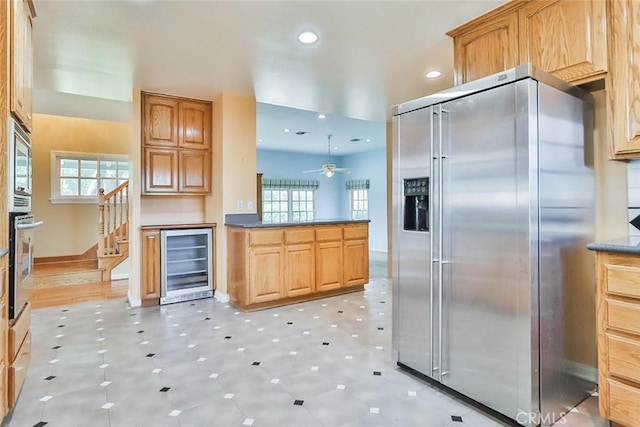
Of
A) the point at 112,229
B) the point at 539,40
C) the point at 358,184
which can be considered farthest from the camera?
the point at 358,184

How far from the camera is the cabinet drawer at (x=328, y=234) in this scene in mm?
4422

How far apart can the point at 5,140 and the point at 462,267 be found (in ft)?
8.24

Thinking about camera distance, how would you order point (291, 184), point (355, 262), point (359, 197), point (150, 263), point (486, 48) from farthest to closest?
point (359, 197)
point (291, 184)
point (355, 262)
point (150, 263)
point (486, 48)

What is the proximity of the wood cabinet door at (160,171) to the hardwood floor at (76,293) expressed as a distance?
1611mm

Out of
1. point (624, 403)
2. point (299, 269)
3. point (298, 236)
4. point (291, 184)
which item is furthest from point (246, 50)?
point (291, 184)

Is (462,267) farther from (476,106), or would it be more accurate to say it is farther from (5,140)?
(5,140)

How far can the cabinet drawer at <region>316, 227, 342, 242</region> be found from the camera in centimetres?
442

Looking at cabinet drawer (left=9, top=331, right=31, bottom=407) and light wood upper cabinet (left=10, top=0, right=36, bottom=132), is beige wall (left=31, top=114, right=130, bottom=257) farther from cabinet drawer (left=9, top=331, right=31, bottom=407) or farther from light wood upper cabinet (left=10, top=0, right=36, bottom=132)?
cabinet drawer (left=9, top=331, right=31, bottom=407)

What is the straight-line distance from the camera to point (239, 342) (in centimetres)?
307

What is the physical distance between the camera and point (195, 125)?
4.50m

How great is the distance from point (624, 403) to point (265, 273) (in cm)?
310

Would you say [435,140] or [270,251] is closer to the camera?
[435,140]

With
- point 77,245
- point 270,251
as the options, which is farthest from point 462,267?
point 77,245

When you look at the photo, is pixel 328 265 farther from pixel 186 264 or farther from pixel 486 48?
pixel 486 48
